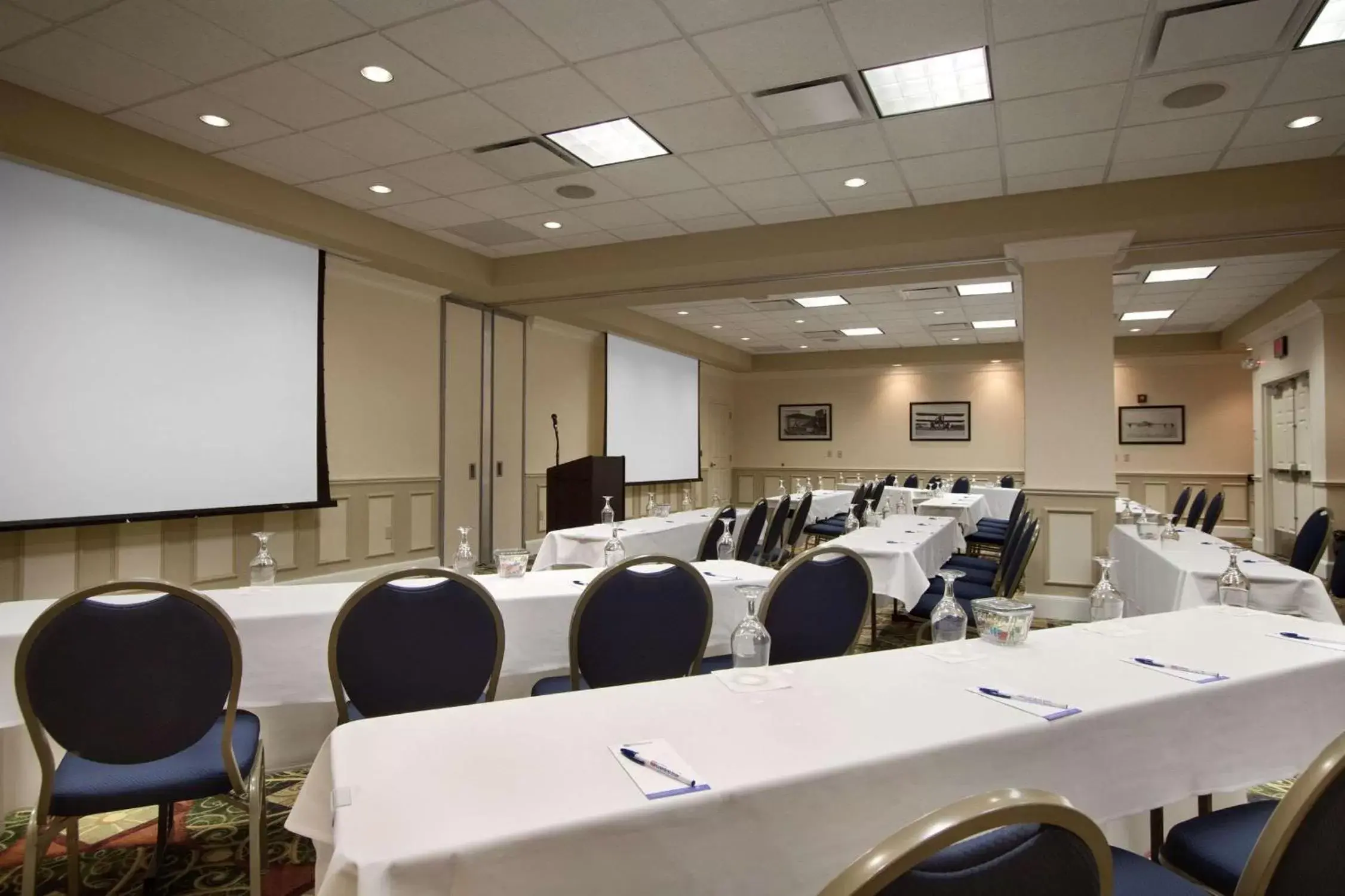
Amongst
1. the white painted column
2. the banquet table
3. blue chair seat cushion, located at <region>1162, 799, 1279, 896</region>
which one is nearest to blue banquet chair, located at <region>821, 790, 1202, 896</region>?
the banquet table

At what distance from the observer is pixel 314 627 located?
246cm

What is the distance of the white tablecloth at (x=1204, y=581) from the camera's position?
137 inches

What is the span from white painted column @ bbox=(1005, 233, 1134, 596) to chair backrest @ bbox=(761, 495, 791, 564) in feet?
6.24

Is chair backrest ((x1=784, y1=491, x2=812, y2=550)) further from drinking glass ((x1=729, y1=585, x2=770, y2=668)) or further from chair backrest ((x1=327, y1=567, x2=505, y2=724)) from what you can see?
drinking glass ((x1=729, y1=585, x2=770, y2=668))

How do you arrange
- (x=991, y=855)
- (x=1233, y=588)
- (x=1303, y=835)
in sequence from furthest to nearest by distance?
1. (x=1233, y=588)
2. (x=1303, y=835)
3. (x=991, y=855)

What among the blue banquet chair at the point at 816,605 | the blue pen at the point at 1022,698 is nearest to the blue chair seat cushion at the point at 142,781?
the blue banquet chair at the point at 816,605

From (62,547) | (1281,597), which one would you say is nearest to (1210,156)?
(1281,597)

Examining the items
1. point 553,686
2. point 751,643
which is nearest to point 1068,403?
point 553,686

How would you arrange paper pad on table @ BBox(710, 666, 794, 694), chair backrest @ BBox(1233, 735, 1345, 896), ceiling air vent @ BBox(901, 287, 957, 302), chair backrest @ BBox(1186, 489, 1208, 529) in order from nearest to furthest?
chair backrest @ BBox(1233, 735, 1345, 896) < paper pad on table @ BBox(710, 666, 794, 694) < chair backrest @ BBox(1186, 489, 1208, 529) < ceiling air vent @ BBox(901, 287, 957, 302)

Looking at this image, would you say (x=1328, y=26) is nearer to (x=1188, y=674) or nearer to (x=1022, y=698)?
(x=1188, y=674)

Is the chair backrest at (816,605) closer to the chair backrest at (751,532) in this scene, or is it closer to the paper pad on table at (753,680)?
A: the paper pad on table at (753,680)

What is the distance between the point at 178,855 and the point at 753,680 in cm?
187

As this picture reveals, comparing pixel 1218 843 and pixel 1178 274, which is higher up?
pixel 1178 274

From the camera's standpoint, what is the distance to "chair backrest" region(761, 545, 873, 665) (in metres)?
2.42
